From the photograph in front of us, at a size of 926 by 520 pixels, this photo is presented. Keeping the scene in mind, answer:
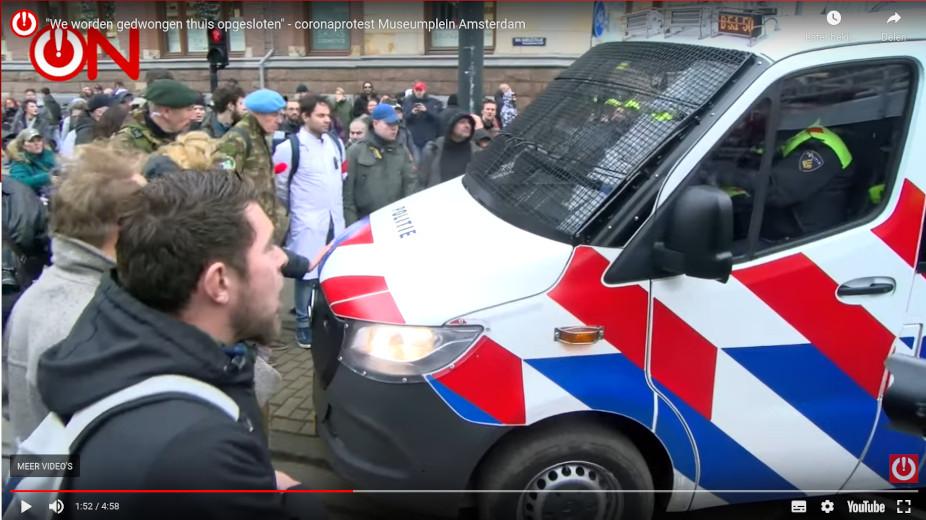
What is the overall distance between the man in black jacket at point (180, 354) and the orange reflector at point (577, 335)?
4.07ft

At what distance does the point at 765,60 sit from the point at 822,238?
71 centimetres

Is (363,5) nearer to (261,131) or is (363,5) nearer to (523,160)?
(261,131)

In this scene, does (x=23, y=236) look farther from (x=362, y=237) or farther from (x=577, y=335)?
(x=577, y=335)

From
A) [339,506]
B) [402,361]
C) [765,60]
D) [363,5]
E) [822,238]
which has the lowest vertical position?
[339,506]

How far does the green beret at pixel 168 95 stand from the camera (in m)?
4.11

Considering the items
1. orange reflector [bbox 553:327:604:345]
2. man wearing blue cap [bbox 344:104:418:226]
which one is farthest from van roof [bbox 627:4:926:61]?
man wearing blue cap [bbox 344:104:418:226]

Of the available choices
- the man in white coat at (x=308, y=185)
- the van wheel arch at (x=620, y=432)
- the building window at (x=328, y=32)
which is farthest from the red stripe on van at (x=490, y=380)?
the building window at (x=328, y=32)

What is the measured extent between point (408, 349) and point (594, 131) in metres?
1.23

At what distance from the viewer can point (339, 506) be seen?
3.35 metres

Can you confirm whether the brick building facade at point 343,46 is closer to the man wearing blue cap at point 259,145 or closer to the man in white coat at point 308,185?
the man in white coat at point 308,185

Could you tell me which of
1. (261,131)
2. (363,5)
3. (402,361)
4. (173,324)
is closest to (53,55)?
(261,131)

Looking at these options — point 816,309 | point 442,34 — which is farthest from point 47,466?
point 442,34

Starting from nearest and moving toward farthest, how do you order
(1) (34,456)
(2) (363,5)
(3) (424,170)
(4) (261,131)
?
(1) (34,456) → (4) (261,131) → (3) (424,170) → (2) (363,5)

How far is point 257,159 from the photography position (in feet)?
15.8
